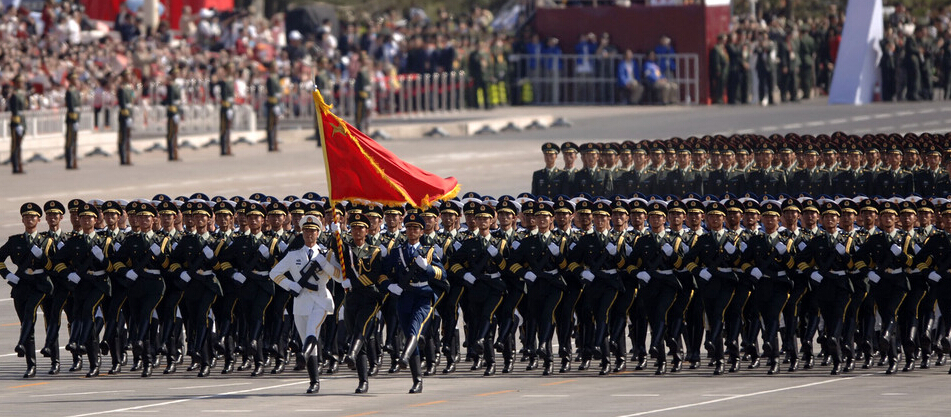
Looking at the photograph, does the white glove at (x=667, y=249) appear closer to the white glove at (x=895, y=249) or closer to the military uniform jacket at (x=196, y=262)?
the white glove at (x=895, y=249)

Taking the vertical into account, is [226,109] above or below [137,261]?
above

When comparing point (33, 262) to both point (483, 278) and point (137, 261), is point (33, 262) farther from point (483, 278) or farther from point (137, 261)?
→ point (483, 278)

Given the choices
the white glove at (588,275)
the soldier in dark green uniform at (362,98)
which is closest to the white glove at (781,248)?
the white glove at (588,275)

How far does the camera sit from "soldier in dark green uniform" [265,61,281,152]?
33.5m

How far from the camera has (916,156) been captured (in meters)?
21.4

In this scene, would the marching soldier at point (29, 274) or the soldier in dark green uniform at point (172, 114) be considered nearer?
the marching soldier at point (29, 274)

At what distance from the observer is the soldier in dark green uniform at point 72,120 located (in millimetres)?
31047

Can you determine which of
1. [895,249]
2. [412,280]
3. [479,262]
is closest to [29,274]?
[412,280]

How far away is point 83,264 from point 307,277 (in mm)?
2323

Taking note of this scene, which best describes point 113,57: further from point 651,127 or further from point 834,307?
point 834,307

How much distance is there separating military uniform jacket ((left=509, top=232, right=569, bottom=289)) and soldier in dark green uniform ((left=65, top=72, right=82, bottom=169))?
16.8 metres

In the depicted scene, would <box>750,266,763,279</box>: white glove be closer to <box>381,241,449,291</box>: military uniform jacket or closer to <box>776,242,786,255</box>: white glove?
<box>776,242,786,255</box>: white glove

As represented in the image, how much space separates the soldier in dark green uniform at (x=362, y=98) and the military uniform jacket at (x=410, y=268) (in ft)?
67.4

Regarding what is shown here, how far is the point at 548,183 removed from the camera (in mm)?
21844
